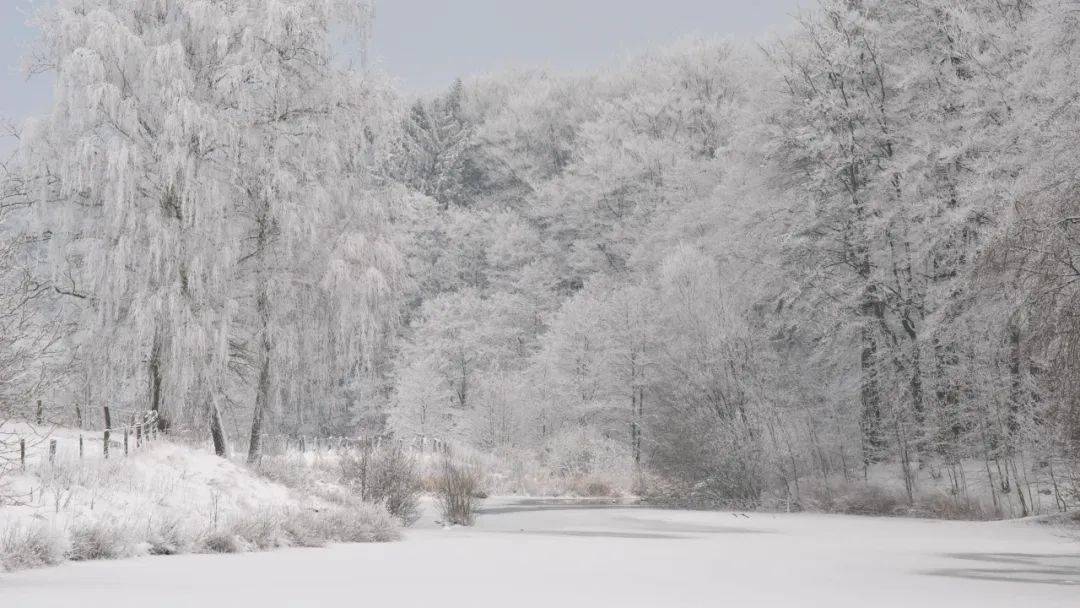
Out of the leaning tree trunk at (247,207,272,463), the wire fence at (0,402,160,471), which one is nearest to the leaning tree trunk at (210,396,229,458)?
the leaning tree trunk at (247,207,272,463)

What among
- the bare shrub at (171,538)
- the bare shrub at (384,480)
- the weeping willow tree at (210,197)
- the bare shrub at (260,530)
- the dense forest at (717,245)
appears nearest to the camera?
the bare shrub at (171,538)

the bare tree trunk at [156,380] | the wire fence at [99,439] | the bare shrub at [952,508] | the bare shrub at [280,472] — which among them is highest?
the bare tree trunk at [156,380]

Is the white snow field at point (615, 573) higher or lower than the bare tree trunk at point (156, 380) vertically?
lower

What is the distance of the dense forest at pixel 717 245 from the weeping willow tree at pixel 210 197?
59 mm

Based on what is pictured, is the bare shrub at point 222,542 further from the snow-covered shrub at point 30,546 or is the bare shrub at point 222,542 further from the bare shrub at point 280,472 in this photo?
the bare shrub at point 280,472

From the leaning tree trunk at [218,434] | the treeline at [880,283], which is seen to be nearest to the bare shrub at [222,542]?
the leaning tree trunk at [218,434]

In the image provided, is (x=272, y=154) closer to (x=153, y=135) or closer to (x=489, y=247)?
(x=153, y=135)

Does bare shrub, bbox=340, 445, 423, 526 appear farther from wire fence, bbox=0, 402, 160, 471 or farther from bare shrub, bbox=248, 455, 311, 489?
wire fence, bbox=0, 402, 160, 471

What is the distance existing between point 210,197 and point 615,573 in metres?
10.6

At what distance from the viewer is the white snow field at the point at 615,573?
231 inches

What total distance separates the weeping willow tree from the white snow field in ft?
16.2

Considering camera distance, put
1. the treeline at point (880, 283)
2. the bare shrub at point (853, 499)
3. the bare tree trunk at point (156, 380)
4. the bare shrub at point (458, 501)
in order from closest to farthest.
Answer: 1. the treeline at point (880, 283)
2. the bare tree trunk at point (156, 380)
3. the bare shrub at point (458, 501)
4. the bare shrub at point (853, 499)

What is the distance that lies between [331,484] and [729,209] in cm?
1657

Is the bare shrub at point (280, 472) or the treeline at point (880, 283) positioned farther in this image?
the bare shrub at point (280, 472)
